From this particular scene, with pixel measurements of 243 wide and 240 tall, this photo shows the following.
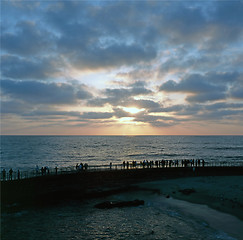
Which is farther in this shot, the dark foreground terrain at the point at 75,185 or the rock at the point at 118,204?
the dark foreground terrain at the point at 75,185

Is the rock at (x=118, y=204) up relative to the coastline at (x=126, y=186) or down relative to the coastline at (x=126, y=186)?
down

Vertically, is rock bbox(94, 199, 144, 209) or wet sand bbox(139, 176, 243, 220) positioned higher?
wet sand bbox(139, 176, 243, 220)

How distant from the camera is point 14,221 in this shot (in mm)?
20797

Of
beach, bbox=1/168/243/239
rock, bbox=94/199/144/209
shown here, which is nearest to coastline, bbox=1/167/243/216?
beach, bbox=1/168/243/239

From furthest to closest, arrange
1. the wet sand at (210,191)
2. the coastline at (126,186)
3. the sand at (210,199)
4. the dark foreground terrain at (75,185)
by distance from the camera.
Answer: the dark foreground terrain at (75,185)
the coastline at (126,186)
the wet sand at (210,191)
the sand at (210,199)

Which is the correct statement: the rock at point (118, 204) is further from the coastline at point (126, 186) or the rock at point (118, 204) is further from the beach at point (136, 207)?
the coastline at point (126, 186)

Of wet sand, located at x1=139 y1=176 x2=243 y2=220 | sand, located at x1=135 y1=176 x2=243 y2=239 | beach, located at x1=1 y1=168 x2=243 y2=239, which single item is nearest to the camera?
beach, located at x1=1 y1=168 x2=243 y2=239

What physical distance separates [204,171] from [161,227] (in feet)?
82.8

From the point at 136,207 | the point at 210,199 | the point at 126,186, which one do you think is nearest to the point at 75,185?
the point at 126,186

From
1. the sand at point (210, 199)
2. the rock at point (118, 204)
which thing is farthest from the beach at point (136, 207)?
the rock at point (118, 204)

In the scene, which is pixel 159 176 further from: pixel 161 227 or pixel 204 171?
pixel 161 227

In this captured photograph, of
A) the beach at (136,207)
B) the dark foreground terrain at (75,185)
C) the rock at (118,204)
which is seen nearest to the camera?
the beach at (136,207)

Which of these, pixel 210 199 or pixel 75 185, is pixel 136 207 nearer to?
pixel 210 199

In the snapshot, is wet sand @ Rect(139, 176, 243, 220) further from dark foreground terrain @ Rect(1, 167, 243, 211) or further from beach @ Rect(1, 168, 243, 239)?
dark foreground terrain @ Rect(1, 167, 243, 211)
